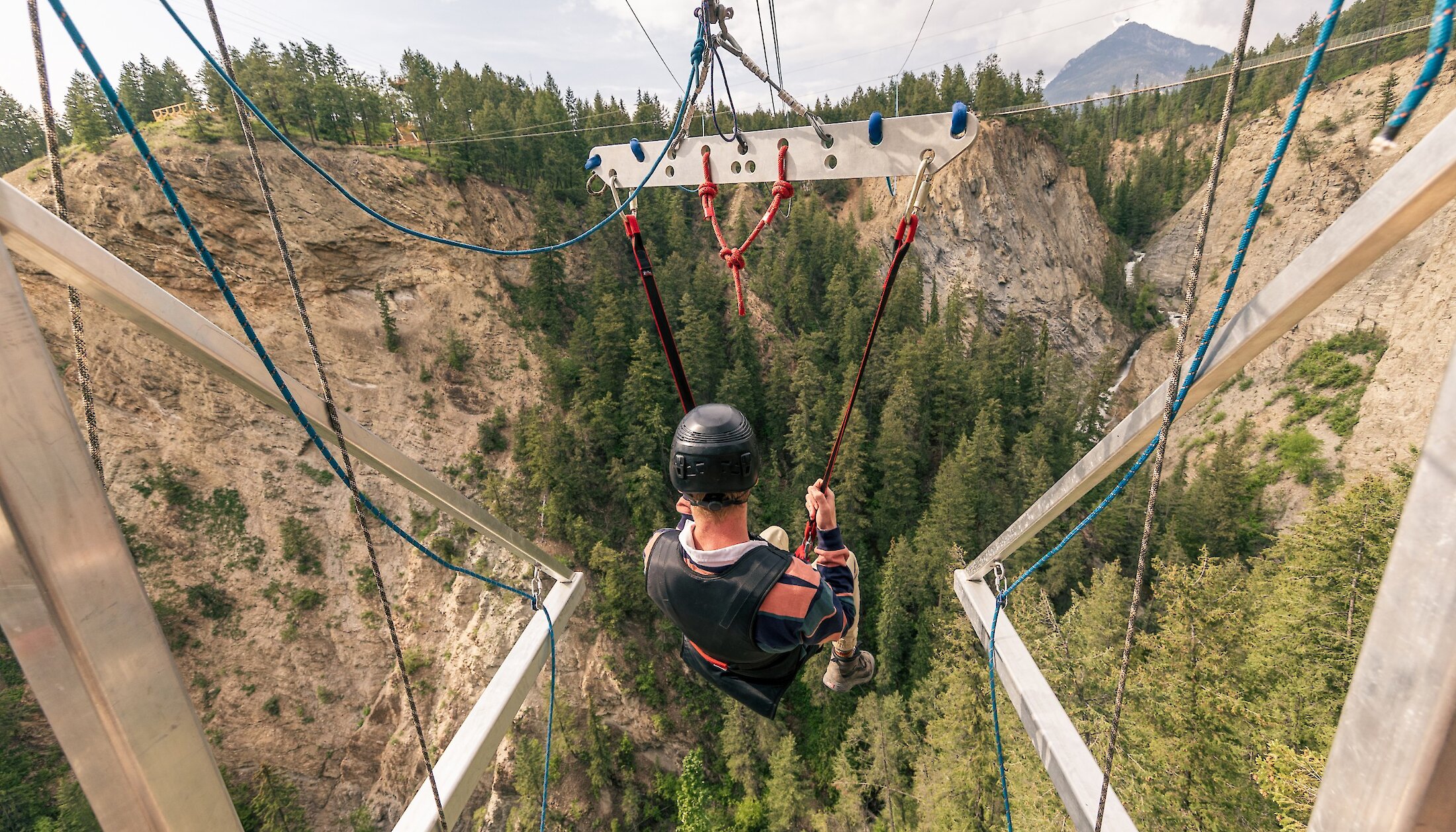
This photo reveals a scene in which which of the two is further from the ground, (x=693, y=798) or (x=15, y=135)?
(x=15, y=135)

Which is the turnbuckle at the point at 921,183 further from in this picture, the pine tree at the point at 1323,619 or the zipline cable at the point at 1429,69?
the pine tree at the point at 1323,619

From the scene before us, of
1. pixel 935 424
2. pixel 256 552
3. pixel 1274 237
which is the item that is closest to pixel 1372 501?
pixel 935 424

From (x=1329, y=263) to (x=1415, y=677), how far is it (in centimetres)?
110

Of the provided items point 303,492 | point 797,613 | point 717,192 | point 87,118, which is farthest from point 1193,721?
point 87,118

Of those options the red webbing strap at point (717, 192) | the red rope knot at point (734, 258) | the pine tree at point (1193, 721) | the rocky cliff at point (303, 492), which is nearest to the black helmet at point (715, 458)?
the red webbing strap at point (717, 192)

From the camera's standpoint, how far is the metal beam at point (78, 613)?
111 centimetres

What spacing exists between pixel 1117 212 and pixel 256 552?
63.0 m

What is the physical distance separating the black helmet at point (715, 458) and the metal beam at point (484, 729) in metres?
1.39

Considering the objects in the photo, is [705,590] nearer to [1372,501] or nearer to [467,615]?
[1372,501]

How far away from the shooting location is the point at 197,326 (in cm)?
175

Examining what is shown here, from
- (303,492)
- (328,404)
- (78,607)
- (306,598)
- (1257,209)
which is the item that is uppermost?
(1257,209)

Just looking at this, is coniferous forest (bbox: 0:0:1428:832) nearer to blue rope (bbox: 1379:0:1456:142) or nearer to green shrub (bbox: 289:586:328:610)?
green shrub (bbox: 289:586:328:610)

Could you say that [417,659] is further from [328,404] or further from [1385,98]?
[1385,98]

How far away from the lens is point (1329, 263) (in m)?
1.45
